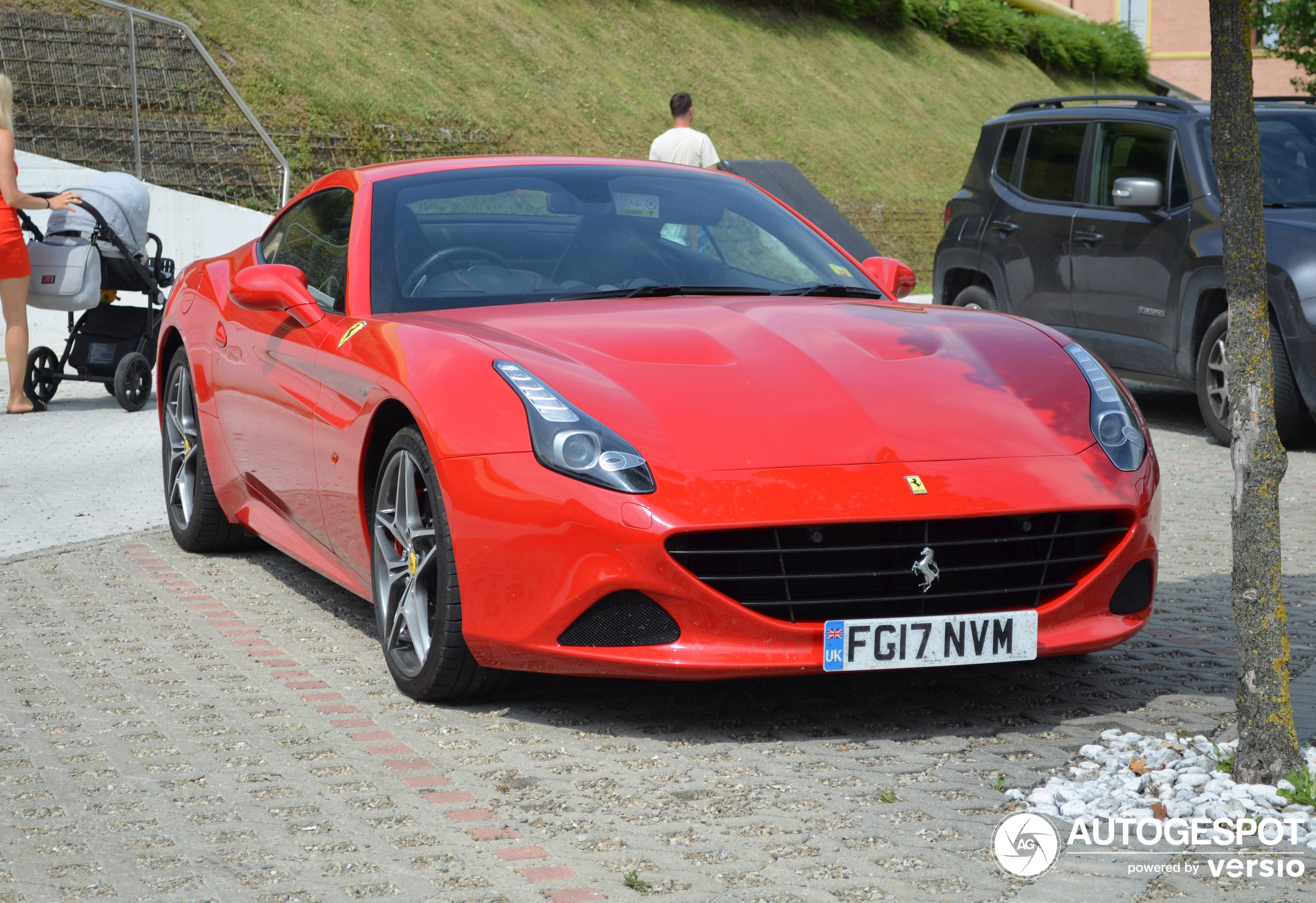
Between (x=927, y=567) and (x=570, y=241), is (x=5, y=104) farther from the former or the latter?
(x=927, y=567)

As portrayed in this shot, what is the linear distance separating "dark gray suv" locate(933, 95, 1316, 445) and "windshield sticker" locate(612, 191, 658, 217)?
429cm

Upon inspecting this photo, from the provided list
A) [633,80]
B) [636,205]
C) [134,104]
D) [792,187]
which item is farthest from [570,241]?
[633,80]

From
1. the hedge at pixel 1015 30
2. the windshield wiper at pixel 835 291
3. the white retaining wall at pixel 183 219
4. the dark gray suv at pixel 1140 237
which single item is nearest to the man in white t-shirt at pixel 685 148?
the dark gray suv at pixel 1140 237

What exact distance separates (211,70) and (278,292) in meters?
12.6

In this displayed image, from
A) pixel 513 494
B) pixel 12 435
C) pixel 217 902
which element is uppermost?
pixel 513 494

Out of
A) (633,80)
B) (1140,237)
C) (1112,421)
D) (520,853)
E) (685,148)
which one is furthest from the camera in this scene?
(633,80)

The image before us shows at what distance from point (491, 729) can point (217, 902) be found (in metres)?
1.17

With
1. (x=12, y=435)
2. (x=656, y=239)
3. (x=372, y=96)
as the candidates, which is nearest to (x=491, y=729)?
(x=656, y=239)

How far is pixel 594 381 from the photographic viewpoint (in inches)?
158

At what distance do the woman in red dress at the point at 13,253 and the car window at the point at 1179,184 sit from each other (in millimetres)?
6846

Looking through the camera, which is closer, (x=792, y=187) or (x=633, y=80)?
(x=792, y=187)

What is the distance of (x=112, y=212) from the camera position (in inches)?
419

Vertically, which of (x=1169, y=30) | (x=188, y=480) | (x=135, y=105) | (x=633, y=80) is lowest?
(x=1169, y=30)

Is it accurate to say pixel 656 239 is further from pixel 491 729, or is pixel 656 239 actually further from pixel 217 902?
pixel 217 902
